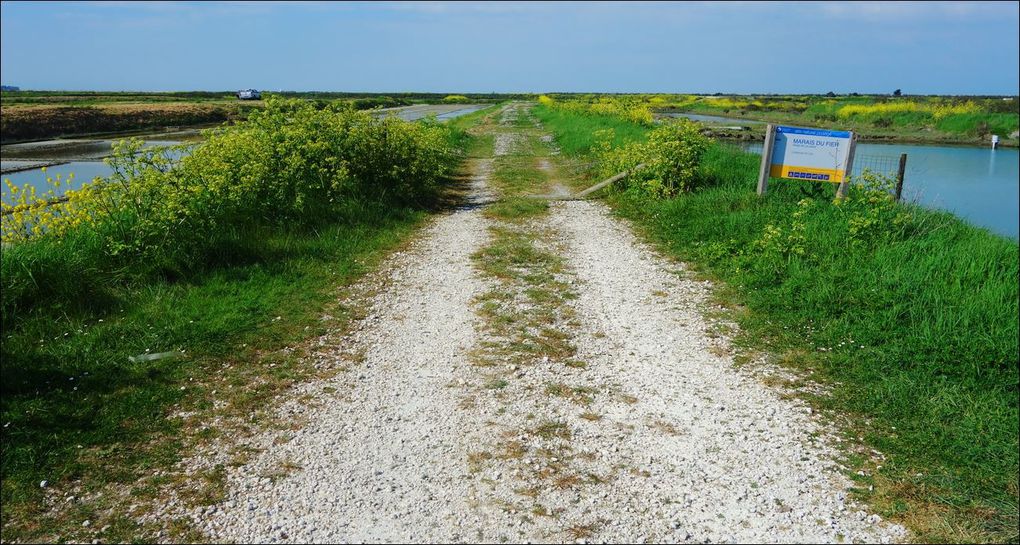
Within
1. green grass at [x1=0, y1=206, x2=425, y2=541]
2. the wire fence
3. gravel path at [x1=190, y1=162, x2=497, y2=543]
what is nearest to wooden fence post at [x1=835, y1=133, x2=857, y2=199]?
the wire fence

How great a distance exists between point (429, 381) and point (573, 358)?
1.30 meters

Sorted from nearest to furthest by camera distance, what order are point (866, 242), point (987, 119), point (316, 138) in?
point (866, 242) → point (316, 138) → point (987, 119)

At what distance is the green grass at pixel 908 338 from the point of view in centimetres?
372

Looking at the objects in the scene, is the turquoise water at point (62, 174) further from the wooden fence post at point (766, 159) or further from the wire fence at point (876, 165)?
the wire fence at point (876, 165)

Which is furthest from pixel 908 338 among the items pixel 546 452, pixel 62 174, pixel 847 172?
pixel 62 174

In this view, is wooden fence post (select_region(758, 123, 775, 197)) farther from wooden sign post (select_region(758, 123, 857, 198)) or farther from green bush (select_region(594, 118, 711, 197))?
green bush (select_region(594, 118, 711, 197))

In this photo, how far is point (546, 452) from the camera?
4125 mm

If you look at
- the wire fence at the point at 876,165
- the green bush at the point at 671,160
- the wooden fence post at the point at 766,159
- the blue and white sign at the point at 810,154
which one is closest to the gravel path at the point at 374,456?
the wooden fence post at the point at 766,159

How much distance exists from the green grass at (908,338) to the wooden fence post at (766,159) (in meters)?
1.24

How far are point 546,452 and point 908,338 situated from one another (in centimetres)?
340

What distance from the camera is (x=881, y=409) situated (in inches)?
181

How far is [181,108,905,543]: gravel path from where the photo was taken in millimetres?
3432

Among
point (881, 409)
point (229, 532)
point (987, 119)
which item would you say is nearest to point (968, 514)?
point (881, 409)

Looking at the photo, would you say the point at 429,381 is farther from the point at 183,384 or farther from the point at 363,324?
the point at 183,384
